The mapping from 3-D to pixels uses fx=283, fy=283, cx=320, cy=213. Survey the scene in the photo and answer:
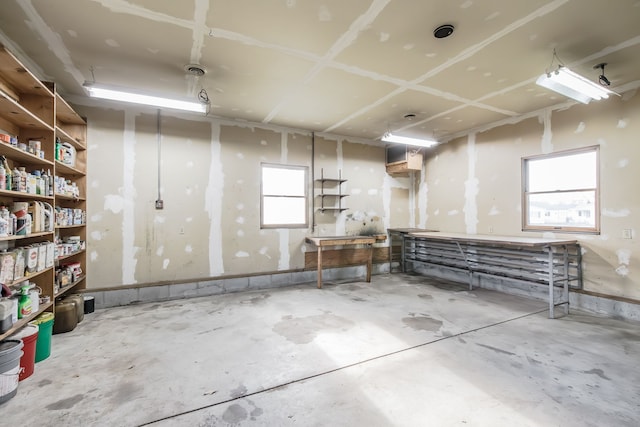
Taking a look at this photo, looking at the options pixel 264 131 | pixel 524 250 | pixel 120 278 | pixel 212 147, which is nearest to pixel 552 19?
pixel 524 250

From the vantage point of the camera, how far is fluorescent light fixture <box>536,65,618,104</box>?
2678mm

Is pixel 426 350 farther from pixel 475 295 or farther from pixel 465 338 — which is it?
pixel 475 295

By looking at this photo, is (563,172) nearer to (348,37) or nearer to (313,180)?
(348,37)

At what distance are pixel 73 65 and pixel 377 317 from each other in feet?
14.9

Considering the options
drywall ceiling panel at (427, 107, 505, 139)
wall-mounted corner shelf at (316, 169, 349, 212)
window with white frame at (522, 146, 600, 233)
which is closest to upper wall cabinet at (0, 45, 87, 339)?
wall-mounted corner shelf at (316, 169, 349, 212)

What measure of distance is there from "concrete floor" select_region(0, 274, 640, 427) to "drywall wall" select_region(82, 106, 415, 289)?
2.92 feet

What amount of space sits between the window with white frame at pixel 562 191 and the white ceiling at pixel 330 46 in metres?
0.90

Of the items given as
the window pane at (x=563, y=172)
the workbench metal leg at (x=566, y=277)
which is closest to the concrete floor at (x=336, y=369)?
the workbench metal leg at (x=566, y=277)

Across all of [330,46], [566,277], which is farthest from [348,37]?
[566,277]

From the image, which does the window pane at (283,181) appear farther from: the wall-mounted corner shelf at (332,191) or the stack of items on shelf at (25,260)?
the stack of items on shelf at (25,260)

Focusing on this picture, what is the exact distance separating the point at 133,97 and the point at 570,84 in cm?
455

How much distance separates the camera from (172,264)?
4.47 metres

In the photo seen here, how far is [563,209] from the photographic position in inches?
167

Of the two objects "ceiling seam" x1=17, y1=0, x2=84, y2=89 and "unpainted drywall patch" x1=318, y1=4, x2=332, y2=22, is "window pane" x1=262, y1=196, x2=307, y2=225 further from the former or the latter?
"unpainted drywall patch" x1=318, y1=4, x2=332, y2=22
